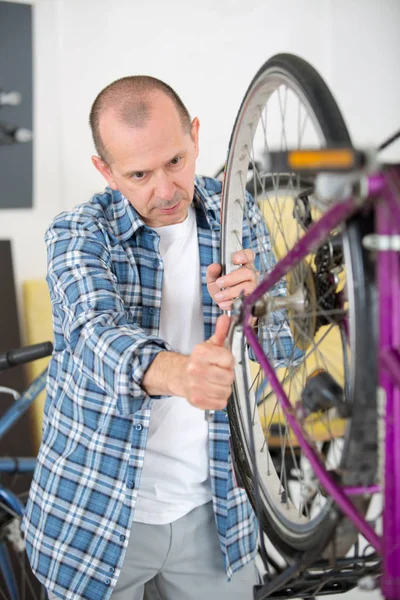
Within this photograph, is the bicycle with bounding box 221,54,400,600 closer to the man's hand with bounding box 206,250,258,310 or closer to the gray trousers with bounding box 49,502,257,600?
the man's hand with bounding box 206,250,258,310

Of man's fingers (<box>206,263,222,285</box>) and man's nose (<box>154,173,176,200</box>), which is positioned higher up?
man's nose (<box>154,173,176,200</box>)

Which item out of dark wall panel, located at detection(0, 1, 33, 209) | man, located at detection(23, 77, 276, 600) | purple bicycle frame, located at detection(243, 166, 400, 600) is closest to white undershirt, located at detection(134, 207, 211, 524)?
man, located at detection(23, 77, 276, 600)

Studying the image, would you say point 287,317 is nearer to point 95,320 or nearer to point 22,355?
point 95,320

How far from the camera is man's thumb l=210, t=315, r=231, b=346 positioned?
0.91 metres

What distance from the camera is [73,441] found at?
1267 mm

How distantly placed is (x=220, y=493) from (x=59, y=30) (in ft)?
6.11

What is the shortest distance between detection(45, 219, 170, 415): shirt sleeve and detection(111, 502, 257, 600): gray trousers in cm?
38

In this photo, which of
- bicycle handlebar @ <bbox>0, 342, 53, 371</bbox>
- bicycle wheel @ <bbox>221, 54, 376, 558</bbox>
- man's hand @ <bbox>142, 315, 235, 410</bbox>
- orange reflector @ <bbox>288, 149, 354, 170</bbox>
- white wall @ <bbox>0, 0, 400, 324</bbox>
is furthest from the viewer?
white wall @ <bbox>0, 0, 400, 324</bbox>

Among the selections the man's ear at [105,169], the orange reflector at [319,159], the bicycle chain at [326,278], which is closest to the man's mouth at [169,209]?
the man's ear at [105,169]

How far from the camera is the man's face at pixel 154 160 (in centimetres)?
117

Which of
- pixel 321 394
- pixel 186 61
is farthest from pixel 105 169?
pixel 186 61

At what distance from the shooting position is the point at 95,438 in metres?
1.24

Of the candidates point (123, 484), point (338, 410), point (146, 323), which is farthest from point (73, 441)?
point (338, 410)

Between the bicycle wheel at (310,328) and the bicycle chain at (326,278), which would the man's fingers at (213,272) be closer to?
the bicycle wheel at (310,328)
